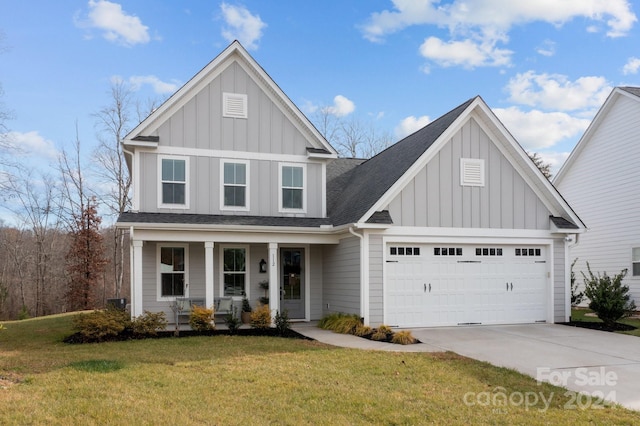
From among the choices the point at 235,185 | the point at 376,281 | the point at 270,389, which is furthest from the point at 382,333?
the point at 235,185

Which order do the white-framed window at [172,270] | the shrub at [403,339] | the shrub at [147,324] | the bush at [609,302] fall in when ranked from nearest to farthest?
1. the shrub at [403,339]
2. the shrub at [147,324]
3. the bush at [609,302]
4. the white-framed window at [172,270]

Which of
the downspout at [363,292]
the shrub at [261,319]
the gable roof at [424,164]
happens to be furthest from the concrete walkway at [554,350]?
the gable roof at [424,164]

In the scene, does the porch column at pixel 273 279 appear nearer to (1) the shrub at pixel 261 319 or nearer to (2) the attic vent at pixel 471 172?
(1) the shrub at pixel 261 319

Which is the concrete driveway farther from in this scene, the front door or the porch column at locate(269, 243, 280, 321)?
the front door

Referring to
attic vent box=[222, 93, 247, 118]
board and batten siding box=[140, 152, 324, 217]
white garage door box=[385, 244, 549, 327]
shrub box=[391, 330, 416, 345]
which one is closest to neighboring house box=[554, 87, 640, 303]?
white garage door box=[385, 244, 549, 327]

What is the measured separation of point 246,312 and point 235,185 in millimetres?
3714

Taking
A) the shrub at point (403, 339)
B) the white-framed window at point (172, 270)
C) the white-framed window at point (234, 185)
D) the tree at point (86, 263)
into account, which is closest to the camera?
the shrub at point (403, 339)

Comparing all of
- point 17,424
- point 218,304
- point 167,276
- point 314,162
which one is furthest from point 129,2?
point 17,424

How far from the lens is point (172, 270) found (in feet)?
48.8

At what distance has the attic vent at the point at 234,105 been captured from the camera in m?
15.2

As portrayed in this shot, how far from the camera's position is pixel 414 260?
14.0 metres

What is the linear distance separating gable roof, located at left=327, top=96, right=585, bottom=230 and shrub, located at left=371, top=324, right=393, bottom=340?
8.74 feet

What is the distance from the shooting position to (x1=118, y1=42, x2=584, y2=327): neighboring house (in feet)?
45.2

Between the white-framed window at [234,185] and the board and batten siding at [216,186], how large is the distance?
0.35 feet
